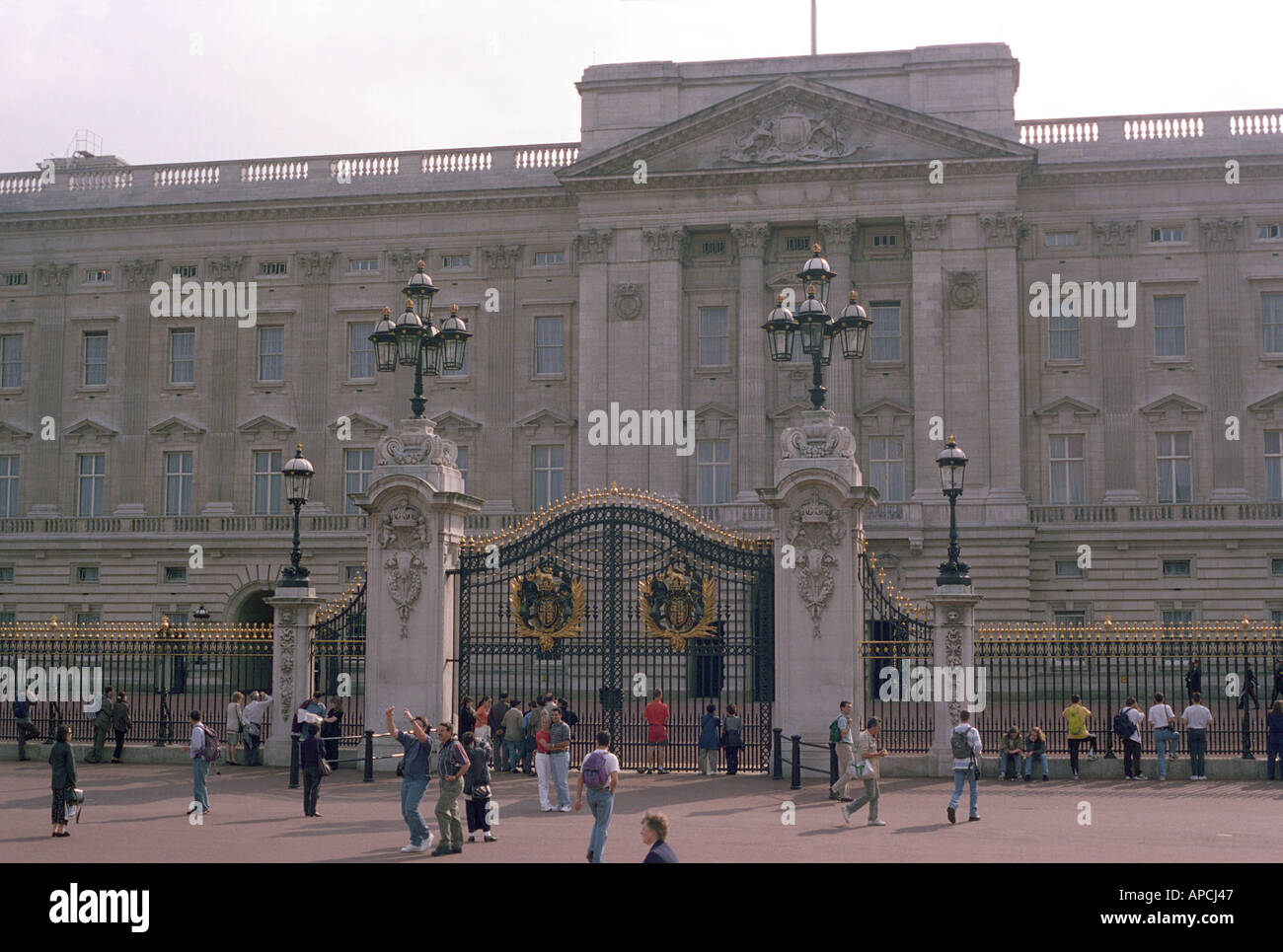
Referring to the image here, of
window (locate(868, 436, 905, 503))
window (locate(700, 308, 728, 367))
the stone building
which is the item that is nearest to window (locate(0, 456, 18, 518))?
the stone building

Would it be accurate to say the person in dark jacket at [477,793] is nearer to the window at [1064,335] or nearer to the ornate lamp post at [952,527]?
the ornate lamp post at [952,527]

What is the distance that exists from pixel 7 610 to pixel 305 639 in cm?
3509

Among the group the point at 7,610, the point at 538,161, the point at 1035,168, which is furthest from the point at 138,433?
the point at 1035,168

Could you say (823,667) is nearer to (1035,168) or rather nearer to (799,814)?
(799,814)

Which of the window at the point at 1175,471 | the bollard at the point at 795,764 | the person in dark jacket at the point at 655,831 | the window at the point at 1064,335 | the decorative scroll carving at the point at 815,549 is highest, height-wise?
the window at the point at 1064,335

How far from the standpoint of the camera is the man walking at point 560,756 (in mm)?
21219

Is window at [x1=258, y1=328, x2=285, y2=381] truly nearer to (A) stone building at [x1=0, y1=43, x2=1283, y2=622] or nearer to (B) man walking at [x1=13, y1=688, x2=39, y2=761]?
(A) stone building at [x1=0, y1=43, x2=1283, y2=622]

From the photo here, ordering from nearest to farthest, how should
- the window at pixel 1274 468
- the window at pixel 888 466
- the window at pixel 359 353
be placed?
1. the window at pixel 1274 468
2. the window at pixel 888 466
3. the window at pixel 359 353

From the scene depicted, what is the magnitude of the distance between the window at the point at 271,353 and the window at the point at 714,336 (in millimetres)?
16156

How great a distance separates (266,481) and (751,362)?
62.1ft

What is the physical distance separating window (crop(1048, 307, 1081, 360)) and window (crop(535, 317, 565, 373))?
57.5ft

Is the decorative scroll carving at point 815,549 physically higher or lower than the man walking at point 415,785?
higher

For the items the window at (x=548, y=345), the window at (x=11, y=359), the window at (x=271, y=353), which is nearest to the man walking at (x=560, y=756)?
the window at (x=548, y=345)

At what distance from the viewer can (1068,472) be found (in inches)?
2000
